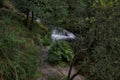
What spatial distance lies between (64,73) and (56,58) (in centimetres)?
117

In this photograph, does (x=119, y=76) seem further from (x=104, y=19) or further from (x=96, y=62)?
(x=104, y=19)

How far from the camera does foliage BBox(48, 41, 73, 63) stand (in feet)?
48.3

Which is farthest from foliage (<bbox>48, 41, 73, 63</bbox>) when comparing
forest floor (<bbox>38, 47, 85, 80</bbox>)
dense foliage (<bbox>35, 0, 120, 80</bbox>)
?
dense foliage (<bbox>35, 0, 120, 80</bbox>)

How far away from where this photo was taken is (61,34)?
19.3 metres

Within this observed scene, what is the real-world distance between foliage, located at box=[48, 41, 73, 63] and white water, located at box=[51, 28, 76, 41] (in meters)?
3.01

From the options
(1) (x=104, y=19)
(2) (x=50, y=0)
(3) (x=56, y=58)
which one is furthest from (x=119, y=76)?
(2) (x=50, y=0)

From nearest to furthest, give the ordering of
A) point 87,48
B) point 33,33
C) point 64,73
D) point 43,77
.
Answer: point 87,48 < point 43,77 < point 64,73 < point 33,33

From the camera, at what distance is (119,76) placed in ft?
28.7

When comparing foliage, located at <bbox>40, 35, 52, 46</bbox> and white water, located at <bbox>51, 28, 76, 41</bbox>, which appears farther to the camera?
white water, located at <bbox>51, 28, 76, 41</bbox>

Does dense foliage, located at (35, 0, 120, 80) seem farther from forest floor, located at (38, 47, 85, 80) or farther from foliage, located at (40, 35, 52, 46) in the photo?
foliage, located at (40, 35, 52, 46)

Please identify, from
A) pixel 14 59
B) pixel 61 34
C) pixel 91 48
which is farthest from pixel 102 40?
pixel 61 34

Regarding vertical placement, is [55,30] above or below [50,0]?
below

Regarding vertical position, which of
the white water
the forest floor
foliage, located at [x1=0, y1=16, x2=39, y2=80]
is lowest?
the forest floor

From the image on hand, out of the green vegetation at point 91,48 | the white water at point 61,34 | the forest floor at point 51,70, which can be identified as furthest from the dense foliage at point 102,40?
the white water at point 61,34
